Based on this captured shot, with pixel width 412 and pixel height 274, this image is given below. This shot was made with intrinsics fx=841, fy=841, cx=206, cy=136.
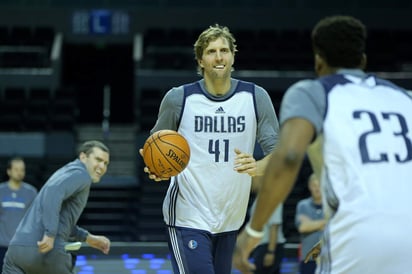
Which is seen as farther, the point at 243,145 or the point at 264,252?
the point at 264,252

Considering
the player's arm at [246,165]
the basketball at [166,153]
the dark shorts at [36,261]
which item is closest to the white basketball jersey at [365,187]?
the player's arm at [246,165]

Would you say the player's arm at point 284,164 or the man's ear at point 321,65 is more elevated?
the man's ear at point 321,65

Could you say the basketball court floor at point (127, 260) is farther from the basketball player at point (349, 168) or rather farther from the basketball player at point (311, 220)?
the basketball player at point (349, 168)

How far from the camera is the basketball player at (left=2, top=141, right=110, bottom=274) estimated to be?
20.1 ft

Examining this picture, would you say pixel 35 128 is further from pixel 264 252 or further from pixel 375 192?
pixel 375 192

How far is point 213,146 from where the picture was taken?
5.16m

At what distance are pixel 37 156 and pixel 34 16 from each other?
6092mm

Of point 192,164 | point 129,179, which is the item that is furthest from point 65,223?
point 129,179

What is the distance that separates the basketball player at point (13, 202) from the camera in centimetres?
936

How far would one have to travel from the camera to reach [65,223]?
20.8 ft

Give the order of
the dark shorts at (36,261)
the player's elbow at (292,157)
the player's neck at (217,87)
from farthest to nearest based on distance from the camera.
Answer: the dark shorts at (36,261) → the player's neck at (217,87) → the player's elbow at (292,157)

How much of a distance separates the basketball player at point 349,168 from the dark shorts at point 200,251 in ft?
5.91

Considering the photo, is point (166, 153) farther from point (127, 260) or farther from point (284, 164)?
point (127, 260)

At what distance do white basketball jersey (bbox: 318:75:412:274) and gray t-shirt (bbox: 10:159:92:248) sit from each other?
334 cm
